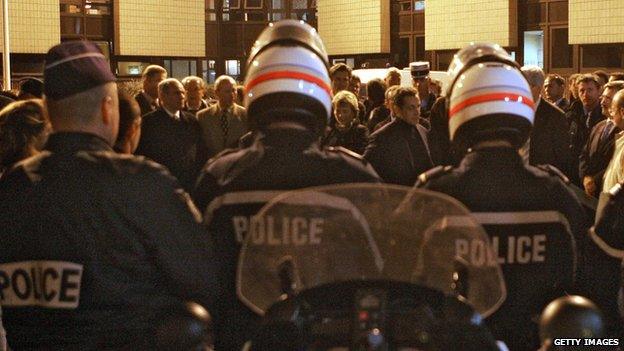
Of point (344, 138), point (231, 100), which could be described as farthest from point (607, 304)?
point (231, 100)

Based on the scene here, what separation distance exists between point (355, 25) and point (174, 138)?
51.2ft

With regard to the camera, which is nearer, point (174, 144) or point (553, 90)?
point (174, 144)

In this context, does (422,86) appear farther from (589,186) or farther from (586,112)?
(589,186)

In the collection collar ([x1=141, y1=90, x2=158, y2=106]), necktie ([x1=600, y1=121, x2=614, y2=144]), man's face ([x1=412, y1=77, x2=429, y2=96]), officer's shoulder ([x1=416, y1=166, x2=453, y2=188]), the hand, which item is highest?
man's face ([x1=412, y1=77, x2=429, y2=96])

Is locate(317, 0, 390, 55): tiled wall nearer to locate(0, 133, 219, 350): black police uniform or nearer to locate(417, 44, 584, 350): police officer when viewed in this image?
locate(417, 44, 584, 350): police officer

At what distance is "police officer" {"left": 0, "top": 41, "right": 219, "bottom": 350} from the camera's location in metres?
2.99

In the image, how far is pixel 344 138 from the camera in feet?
28.7

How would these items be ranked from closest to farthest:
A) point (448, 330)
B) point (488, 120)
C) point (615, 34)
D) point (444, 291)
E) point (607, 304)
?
1. point (448, 330)
2. point (444, 291)
3. point (488, 120)
4. point (607, 304)
5. point (615, 34)

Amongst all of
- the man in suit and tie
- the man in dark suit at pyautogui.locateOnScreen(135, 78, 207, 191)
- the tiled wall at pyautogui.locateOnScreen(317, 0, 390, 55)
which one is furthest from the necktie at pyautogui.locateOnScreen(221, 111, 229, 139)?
the tiled wall at pyautogui.locateOnScreen(317, 0, 390, 55)

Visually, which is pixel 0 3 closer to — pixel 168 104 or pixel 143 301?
pixel 168 104

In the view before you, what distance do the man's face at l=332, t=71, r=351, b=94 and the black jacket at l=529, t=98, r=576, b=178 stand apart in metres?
3.21

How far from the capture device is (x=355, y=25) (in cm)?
2300

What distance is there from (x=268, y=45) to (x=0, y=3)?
1607 centimetres

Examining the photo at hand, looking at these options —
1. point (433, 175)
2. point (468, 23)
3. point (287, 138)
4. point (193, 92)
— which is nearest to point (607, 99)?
point (193, 92)
